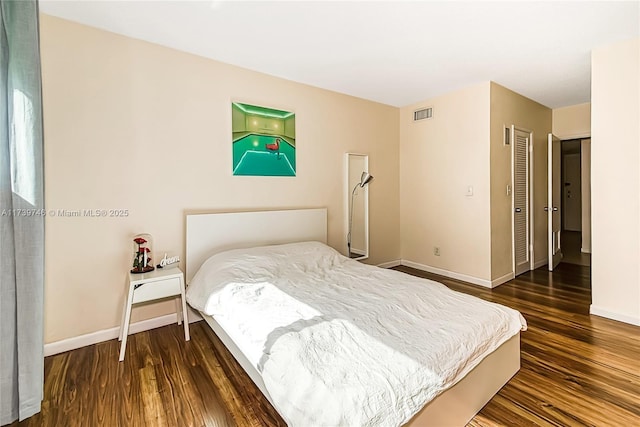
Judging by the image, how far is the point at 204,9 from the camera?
2102mm

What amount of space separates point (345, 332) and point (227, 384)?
898mm

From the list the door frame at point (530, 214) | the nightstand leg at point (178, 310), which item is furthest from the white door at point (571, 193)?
the nightstand leg at point (178, 310)

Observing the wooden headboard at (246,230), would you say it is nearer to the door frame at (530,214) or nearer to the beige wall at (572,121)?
the door frame at (530,214)

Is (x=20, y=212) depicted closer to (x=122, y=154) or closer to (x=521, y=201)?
(x=122, y=154)

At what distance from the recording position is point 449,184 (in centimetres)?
397

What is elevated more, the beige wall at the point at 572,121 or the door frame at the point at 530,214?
the beige wall at the point at 572,121

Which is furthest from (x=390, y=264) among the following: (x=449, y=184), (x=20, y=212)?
(x=20, y=212)

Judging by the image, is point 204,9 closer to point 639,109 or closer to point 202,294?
point 202,294

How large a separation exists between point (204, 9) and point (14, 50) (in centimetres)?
114

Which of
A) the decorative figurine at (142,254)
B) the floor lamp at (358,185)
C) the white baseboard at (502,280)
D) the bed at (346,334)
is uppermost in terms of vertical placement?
the floor lamp at (358,185)

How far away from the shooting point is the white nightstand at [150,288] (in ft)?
7.02

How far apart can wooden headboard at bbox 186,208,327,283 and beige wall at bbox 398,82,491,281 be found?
1.60m

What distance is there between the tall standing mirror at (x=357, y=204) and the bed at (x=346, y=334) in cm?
116

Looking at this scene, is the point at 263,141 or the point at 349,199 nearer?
the point at 263,141
